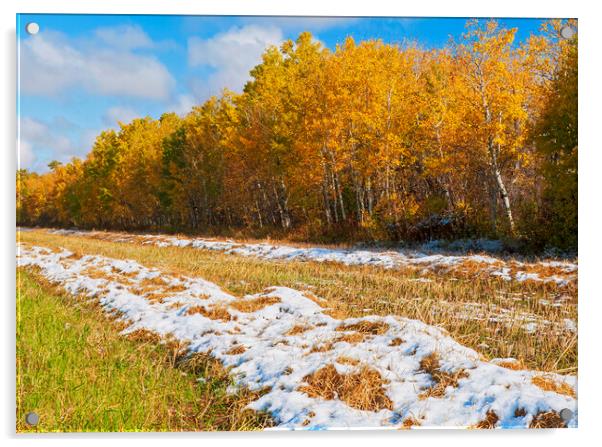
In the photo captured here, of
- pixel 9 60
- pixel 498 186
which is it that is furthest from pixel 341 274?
pixel 9 60

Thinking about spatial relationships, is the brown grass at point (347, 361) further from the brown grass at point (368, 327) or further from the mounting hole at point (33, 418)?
the mounting hole at point (33, 418)

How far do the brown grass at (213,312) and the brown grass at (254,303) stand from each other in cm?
19

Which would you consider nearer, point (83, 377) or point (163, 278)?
point (83, 377)

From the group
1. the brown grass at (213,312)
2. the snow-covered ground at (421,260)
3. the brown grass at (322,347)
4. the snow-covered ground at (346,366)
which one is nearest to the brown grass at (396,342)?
the snow-covered ground at (346,366)

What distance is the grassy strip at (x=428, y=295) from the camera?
14.4 ft

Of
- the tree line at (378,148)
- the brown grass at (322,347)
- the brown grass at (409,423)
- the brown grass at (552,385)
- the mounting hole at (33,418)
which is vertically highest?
the tree line at (378,148)

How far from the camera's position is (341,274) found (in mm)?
7262

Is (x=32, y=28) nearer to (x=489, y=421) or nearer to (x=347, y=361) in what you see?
(x=347, y=361)

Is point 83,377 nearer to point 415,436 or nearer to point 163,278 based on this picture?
point 163,278

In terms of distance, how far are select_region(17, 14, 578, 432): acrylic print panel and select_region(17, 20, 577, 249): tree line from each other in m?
0.05

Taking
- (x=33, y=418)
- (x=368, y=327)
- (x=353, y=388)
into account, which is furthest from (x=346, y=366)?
(x=33, y=418)

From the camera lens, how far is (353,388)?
11.8ft

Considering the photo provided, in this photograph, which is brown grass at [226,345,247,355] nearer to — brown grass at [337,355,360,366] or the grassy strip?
brown grass at [337,355,360,366]
